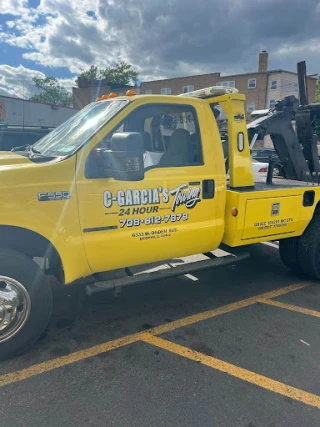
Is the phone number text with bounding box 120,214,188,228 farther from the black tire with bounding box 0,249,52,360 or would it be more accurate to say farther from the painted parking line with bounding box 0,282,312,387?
the painted parking line with bounding box 0,282,312,387

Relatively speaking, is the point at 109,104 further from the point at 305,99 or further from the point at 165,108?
the point at 305,99

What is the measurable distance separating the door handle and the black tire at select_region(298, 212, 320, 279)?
1689mm

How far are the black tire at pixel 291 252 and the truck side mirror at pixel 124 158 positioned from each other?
2592 millimetres

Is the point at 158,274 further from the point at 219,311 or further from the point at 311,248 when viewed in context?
the point at 311,248

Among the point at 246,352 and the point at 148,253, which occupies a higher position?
the point at 148,253

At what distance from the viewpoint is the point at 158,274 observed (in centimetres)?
344

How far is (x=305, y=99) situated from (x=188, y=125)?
2.39 meters

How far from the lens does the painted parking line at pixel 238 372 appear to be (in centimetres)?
252

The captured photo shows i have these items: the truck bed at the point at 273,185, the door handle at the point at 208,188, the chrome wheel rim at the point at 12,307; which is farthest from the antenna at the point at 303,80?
the chrome wheel rim at the point at 12,307

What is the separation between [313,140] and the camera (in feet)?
16.6

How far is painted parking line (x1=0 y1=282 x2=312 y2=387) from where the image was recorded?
271 cm

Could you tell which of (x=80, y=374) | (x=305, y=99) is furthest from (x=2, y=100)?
(x=80, y=374)

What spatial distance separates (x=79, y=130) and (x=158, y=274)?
5.19 ft

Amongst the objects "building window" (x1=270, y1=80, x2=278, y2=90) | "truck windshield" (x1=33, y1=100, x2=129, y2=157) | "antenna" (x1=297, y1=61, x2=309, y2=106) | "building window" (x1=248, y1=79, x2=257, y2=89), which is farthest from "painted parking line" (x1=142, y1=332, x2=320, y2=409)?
"building window" (x1=248, y1=79, x2=257, y2=89)
